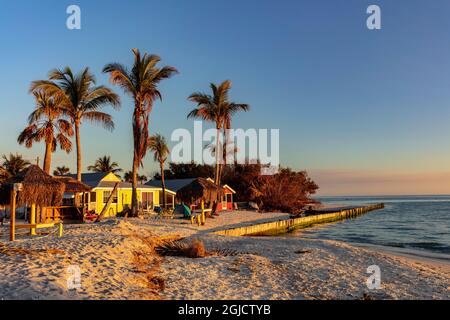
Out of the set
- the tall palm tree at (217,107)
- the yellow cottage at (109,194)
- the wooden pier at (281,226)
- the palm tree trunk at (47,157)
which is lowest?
the wooden pier at (281,226)

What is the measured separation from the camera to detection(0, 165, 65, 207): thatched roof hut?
Answer: 56.5 ft

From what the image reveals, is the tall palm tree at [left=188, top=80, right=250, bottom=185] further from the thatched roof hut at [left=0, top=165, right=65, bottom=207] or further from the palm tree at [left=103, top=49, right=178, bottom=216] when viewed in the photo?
the thatched roof hut at [left=0, top=165, right=65, bottom=207]

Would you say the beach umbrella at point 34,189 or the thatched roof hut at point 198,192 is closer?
the beach umbrella at point 34,189

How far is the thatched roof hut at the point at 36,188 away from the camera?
17.2 metres

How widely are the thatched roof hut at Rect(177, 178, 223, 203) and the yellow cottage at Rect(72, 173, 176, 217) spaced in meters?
4.74

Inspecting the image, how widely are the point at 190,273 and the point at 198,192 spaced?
18331mm

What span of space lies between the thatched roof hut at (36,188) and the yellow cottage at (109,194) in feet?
39.0

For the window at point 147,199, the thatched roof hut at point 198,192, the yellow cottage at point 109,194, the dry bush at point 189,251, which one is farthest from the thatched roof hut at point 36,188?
the window at point 147,199

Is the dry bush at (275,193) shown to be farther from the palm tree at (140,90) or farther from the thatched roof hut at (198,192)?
the palm tree at (140,90)

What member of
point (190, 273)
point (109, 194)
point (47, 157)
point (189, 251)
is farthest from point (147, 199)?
point (190, 273)

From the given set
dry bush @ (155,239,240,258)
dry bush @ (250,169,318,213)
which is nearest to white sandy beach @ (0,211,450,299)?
dry bush @ (155,239,240,258)

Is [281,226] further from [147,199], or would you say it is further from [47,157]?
[47,157]

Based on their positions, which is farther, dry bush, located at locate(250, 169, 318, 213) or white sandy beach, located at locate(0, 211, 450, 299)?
dry bush, located at locate(250, 169, 318, 213)
